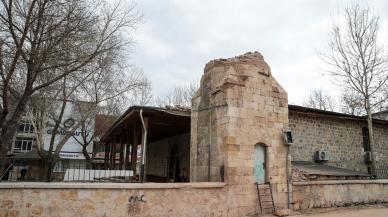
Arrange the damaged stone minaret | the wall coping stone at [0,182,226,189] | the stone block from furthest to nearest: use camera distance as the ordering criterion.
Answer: the stone block
the damaged stone minaret
the wall coping stone at [0,182,226,189]

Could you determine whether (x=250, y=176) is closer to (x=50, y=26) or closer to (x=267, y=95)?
(x=267, y=95)

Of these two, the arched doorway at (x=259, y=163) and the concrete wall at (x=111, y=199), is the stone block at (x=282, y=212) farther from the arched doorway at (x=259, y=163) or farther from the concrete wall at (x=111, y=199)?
the concrete wall at (x=111, y=199)

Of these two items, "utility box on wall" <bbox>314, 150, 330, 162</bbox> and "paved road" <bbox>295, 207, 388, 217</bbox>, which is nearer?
"paved road" <bbox>295, 207, 388, 217</bbox>

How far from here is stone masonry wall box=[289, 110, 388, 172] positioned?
1471cm

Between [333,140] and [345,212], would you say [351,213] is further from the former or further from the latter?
[333,140]

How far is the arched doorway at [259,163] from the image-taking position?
366 inches

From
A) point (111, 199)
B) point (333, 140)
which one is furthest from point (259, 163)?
point (333, 140)

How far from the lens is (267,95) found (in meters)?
9.93

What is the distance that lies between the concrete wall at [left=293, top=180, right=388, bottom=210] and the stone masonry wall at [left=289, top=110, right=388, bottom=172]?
309cm

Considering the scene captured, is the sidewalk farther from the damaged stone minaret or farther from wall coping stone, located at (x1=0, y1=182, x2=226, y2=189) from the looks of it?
wall coping stone, located at (x1=0, y1=182, x2=226, y2=189)

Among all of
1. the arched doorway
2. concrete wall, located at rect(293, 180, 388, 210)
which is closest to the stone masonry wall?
concrete wall, located at rect(293, 180, 388, 210)

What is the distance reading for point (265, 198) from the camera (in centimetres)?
917

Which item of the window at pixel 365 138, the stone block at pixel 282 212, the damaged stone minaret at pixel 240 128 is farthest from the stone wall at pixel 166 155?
the window at pixel 365 138

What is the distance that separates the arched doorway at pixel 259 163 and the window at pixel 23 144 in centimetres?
4217
